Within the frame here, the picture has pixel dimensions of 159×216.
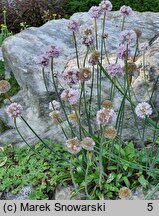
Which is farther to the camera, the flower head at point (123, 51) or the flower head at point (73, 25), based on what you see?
the flower head at point (73, 25)

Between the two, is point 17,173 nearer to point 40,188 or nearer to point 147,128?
point 40,188

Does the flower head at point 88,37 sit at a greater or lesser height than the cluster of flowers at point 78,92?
greater

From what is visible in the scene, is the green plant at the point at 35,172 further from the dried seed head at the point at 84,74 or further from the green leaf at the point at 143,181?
the dried seed head at the point at 84,74

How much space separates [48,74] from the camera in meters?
4.36

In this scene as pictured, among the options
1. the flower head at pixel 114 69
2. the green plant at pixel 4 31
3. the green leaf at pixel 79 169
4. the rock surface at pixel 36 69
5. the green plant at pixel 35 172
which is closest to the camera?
the flower head at pixel 114 69

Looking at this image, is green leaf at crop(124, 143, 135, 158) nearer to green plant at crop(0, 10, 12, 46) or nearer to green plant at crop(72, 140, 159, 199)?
green plant at crop(72, 140, 159, 199)

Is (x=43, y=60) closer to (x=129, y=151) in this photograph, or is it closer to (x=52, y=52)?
(x=52, y=52)

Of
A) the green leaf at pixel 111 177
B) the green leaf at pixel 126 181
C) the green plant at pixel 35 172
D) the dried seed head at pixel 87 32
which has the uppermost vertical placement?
the dried seed head at pixel 87 32

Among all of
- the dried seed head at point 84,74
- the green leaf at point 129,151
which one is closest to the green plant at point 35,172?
the green leaf at point 129,151

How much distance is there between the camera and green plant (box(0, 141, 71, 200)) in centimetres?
398

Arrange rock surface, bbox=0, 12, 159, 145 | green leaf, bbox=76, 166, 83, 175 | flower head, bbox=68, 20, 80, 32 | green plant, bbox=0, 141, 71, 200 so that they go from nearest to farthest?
1. flower head, bbox=68, 20, 80, 32
2. green leaf, bbox=76, 166, 83, 175
3. green plant, bbox=0, 141, 71, 200
4. rock surface, bbox=0, 12, 159, 145

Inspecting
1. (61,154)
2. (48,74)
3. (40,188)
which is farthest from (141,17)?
(40,188)

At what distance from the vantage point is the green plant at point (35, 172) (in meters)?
3.98

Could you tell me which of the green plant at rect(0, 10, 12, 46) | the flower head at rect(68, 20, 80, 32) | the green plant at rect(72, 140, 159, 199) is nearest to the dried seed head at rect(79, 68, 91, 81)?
the flower head at rect(68, 20, 80, 32)
